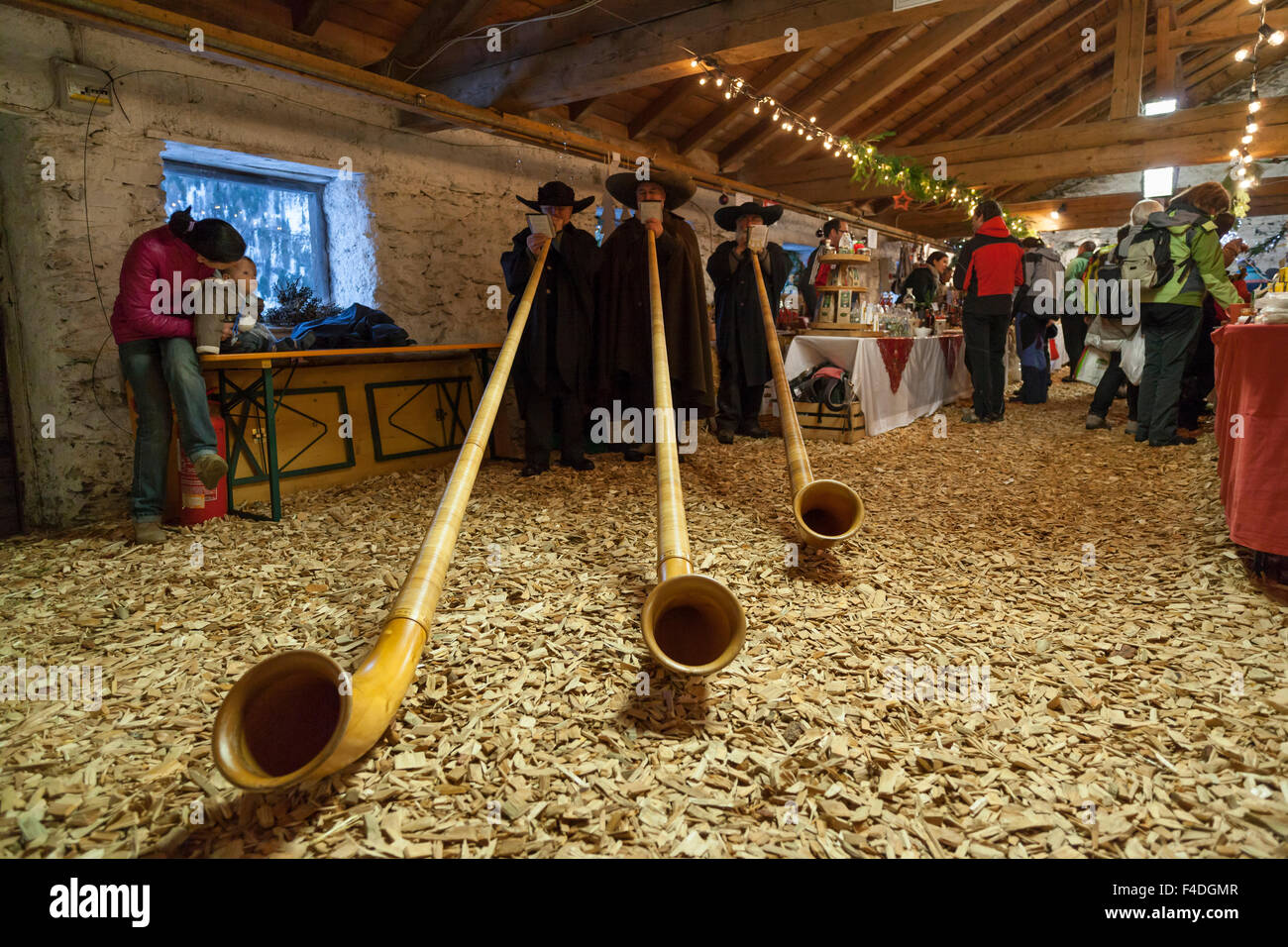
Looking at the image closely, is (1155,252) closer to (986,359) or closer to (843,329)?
(986,359)

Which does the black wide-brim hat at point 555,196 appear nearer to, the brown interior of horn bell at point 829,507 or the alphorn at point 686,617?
the brown interior of horn bell at point 829,507

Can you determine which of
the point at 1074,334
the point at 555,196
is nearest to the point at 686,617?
the point at 555,196

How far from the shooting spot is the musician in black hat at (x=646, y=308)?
4406 mm

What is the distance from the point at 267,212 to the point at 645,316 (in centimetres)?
270

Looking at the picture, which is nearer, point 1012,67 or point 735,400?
point 735,400

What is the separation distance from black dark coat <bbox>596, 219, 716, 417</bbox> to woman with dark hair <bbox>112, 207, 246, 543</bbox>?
2049 millimetres

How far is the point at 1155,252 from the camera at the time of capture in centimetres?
456

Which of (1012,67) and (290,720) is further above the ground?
(1012,67)

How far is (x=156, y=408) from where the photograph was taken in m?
3.29

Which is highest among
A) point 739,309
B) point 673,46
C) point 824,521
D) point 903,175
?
point 903,175

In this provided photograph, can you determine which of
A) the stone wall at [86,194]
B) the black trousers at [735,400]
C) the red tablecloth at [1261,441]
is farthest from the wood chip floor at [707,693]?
the black trousers at [735,400]

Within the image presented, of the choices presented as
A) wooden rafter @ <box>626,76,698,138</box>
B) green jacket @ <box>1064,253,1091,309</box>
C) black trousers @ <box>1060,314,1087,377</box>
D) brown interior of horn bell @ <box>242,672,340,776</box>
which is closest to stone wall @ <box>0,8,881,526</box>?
brown interior of horn bell @ <box>242,672,340,776</box>

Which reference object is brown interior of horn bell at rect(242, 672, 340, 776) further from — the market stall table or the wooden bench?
the market stall table

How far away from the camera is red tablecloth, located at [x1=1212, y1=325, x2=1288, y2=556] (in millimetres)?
2270
